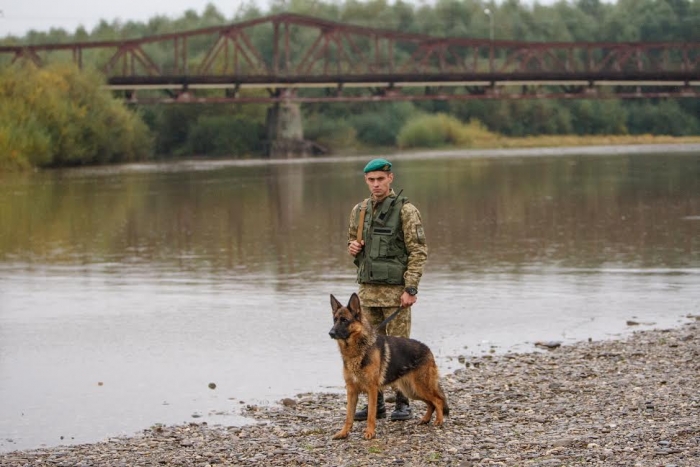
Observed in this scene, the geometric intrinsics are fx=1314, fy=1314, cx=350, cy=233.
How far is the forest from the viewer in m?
75.5

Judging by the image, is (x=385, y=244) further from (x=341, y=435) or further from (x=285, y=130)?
(x=285, y=130)

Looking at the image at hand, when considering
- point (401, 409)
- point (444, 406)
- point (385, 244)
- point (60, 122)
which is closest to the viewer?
point (444, 406)

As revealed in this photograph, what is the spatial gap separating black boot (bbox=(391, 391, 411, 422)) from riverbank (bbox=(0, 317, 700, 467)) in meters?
0.08

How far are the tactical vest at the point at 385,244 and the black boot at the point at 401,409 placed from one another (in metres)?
0.90

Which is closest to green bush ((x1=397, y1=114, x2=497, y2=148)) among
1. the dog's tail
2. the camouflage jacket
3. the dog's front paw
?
the camouflage jacket

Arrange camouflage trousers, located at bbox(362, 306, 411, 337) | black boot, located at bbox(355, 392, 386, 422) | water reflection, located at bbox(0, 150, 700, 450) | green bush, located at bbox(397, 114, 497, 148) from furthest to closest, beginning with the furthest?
1. green bush, located at bbox(397, 114, 497, 148)
2. water reflection, located at bbox(0, 150, 700, 450)
3. camouflage trousers, located at bbox(362, 306, 411, 337)
4. black boot, located at bbox(355, 392, 386, 422)

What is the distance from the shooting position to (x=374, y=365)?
374 inches

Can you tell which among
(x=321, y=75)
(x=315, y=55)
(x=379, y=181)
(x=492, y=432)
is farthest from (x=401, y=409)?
(x=315, y=55)

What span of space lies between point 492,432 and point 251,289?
34.1 ft

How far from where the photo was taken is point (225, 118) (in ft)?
339

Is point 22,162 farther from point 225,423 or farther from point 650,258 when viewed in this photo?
point 225,423

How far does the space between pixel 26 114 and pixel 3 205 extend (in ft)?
110

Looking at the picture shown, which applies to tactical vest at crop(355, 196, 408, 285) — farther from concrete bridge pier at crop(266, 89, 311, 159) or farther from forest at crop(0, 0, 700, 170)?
concrete bridge pier at crop(266, 89, 311, 159)

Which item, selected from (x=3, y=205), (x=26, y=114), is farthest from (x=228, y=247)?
(x=26, y=114)
